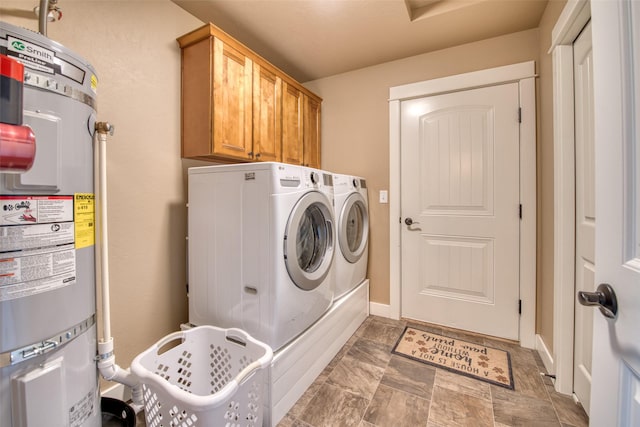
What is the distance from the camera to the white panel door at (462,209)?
206 centimetres

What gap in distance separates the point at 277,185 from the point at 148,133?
0.91 metres

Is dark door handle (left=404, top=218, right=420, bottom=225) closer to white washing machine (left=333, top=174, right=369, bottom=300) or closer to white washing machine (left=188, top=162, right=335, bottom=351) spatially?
white washing machine (left=333, top=174, right=369, bottom=300)

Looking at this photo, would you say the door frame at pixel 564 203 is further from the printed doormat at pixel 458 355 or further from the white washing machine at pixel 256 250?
the white washing machine at pixel 256 250

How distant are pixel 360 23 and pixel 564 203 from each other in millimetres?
1760

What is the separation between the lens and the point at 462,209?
2.20 meters

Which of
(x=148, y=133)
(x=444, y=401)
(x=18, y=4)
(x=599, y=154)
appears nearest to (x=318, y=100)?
(x=148, y=133)

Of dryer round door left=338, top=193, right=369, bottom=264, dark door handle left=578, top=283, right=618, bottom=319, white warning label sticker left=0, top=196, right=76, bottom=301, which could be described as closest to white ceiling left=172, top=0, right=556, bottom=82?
dryer round door left=338, top=193, right=369, bottom=264

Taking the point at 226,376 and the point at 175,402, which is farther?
the point at 226,376

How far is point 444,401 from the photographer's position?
146cm

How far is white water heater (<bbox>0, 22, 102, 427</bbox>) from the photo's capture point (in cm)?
66

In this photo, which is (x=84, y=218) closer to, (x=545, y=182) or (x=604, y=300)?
(x=604, y=300)

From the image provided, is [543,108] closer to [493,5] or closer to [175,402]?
[493,5]

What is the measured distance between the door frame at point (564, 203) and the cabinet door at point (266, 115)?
1.81m

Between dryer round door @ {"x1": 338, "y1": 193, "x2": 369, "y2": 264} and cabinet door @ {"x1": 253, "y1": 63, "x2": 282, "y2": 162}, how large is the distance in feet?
2.38
